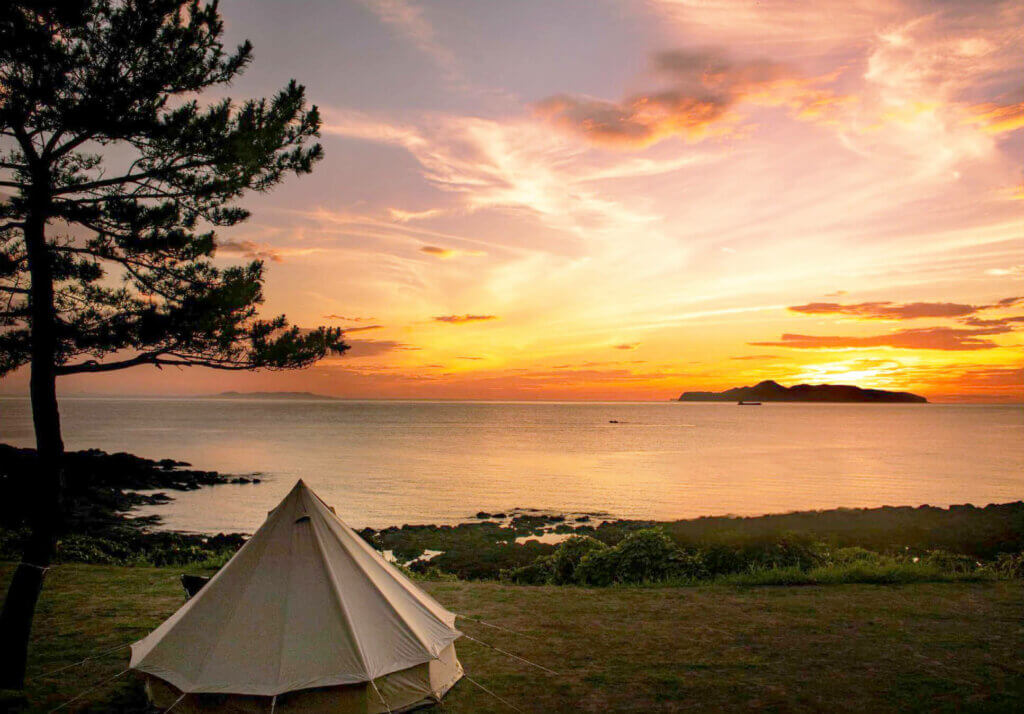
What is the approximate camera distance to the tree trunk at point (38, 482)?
795 cm

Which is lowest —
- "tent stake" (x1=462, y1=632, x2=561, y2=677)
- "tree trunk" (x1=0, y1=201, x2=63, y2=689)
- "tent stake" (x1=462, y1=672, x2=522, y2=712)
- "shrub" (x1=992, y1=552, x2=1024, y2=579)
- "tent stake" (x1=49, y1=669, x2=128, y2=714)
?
"tent stake" (x1=49, y1=669, x2=128, y2=714)

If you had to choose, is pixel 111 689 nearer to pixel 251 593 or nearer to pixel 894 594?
pixel 251 593

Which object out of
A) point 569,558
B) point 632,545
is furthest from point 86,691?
point 632,545

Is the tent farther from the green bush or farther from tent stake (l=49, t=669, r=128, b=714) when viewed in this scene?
the green bush

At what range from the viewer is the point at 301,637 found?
283 inches

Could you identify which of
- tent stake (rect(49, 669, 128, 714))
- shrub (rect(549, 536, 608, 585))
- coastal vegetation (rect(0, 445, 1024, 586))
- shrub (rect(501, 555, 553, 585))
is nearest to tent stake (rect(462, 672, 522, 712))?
tent stake (rect(49, 669, 128, 714))

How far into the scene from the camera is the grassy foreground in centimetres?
770

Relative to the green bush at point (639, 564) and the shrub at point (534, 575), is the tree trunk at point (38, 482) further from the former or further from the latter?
the green bush at point (639, 564)

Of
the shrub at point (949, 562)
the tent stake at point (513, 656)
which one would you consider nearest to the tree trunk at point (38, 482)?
the tent stake at point (513, 656)

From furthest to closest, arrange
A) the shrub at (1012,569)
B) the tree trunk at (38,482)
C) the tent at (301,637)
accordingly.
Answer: the shrub at (1012,569) < the tree trunk at (38,482) < the tent at (301,637)

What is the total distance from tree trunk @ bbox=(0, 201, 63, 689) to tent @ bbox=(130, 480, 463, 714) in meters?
1.51

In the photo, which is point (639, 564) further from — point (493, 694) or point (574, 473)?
point (574, 473)

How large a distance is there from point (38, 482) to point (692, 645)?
9.19m

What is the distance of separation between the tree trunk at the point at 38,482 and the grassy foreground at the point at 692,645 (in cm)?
56
